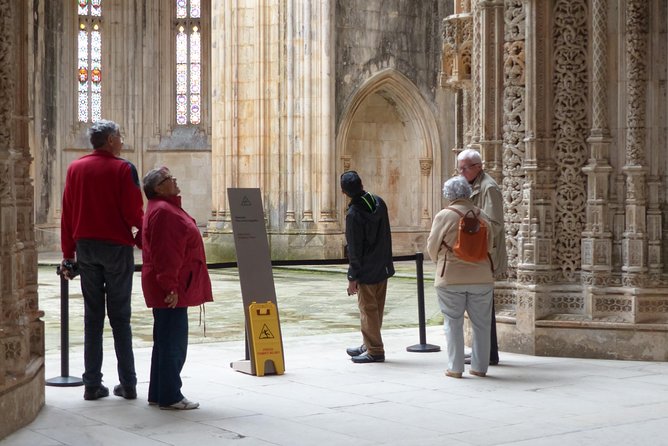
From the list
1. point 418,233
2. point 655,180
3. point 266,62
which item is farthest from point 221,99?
point 655,180

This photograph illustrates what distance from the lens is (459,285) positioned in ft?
29.8

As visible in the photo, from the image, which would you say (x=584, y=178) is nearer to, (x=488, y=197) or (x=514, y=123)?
(x=514, y=123)

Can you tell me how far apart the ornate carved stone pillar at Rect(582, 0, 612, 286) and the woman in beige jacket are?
5.05ft

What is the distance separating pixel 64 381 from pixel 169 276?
5.93ft

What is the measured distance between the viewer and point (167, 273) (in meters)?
7.56

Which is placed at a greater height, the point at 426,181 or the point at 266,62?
the point at 266,62

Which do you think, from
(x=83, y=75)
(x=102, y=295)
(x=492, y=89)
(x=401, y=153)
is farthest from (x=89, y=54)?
(x=102, y=295)

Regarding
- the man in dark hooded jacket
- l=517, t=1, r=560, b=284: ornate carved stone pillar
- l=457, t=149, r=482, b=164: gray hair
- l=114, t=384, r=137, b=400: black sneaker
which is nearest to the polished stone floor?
l=114, t=384, r=137, b=400: black sneaker

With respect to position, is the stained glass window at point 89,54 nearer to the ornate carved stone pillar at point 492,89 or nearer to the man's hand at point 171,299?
the ornate carved stone pillar at point 492,89

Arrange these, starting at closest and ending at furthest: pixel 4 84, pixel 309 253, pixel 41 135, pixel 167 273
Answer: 1. pixel 4 84
2. pixel 167 273
3. pixel 309 253
4. pixel 41 135

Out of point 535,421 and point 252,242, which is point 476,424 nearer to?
point 535,421

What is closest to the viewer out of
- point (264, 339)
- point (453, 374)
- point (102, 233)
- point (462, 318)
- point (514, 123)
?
point (102, 233)

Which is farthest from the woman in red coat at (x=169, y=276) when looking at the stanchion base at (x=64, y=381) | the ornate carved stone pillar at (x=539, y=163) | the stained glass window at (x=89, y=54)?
the stained glass window at (x=89, y=54)

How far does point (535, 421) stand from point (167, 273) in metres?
2.49
